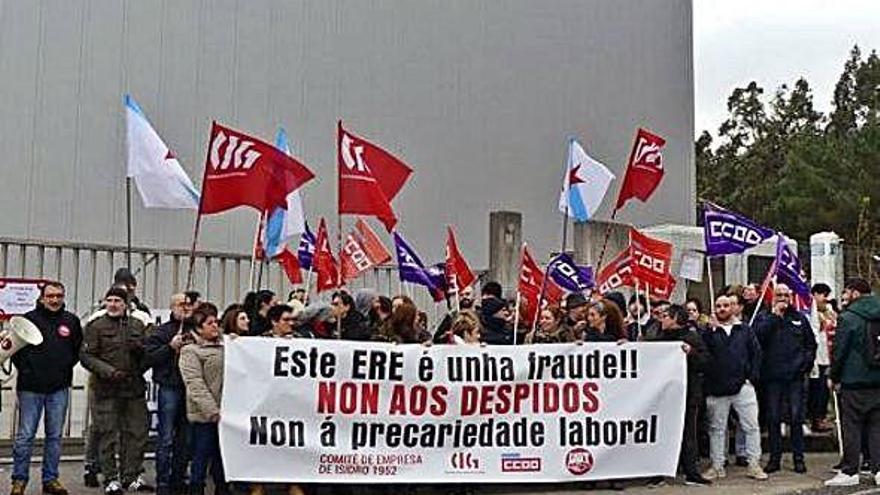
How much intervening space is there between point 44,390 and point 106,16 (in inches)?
401

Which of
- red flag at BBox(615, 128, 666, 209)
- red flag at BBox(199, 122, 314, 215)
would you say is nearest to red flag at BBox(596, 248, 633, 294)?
red flag at BBox(615, 128, 666, 209)

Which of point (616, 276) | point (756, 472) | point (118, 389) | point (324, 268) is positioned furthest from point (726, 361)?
point (118, 389)

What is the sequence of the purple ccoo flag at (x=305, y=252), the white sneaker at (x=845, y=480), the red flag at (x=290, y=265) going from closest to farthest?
the white sneaker at (x=845, y=480) → the red flag at (x=290, y=265) → the purple ccoo flag at (x=305, y=252)

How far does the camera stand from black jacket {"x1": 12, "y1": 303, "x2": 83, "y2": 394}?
9.80 meters

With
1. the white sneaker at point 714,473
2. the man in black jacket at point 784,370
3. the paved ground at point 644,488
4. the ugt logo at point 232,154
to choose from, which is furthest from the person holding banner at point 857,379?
the ugt logo at point 232,154

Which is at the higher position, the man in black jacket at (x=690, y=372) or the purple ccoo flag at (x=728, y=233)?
the purple ccoo flag at (x=728, y=233)

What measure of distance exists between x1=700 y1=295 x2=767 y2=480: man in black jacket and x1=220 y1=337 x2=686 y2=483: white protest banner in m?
0.62

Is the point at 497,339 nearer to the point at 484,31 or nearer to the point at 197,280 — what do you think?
the point at 197,280

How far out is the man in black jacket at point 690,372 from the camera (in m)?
11.3

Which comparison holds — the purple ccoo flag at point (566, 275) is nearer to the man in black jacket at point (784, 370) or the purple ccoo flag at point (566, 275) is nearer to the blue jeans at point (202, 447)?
the man in black jacket at point (784, 370)

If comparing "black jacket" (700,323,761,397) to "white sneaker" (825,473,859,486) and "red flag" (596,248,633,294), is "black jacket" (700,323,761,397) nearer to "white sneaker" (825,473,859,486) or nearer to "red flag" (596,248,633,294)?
"white sneaker" (825,473,859,486)

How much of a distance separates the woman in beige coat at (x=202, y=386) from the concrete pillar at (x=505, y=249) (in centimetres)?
725

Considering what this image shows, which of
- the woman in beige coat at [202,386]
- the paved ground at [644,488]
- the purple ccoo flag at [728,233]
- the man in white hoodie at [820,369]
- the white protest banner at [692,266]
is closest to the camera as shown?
the woman in beige coat at [202,386]

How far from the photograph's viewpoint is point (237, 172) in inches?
432
